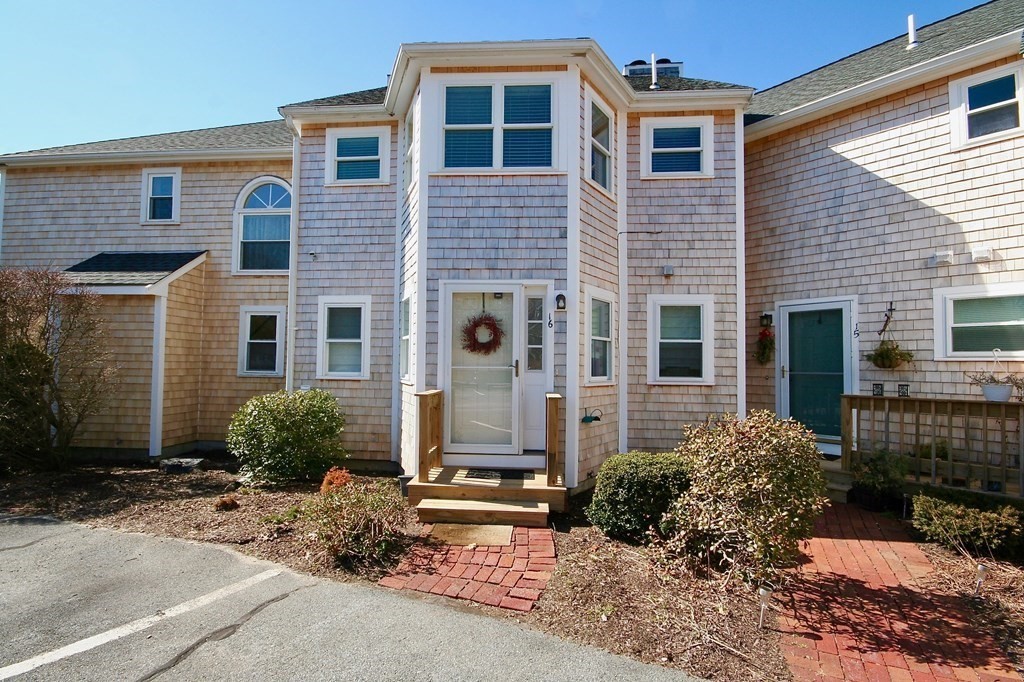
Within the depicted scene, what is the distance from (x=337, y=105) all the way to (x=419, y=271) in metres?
3.73

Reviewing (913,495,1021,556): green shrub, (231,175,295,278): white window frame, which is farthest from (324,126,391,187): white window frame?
(913,495,1021,556): green shrub

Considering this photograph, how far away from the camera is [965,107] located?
686 cm

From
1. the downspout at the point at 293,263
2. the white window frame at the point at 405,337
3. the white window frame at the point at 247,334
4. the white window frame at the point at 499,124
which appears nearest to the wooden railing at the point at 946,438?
the white window frame at the point at 499,124

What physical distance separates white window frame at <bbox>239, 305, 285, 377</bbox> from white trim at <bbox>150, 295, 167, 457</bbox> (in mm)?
1283

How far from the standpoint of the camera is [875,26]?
398 inches

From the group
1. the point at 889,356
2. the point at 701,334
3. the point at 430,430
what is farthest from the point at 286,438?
the point at 889,356

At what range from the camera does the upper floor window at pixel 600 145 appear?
7375mm

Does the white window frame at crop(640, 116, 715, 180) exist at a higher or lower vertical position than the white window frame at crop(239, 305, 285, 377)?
higher

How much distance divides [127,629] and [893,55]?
12089 mm

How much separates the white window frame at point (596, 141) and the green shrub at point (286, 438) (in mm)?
5040

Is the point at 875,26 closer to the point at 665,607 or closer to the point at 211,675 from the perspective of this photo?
the point at 665,607

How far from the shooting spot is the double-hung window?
7059 mm

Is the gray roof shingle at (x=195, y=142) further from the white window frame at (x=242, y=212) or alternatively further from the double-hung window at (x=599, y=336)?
the double-hung window at (x=599, y=336)

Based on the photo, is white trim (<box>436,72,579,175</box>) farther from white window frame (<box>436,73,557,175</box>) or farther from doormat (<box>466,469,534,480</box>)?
doormat (<box>466,469,534,480</box>)
